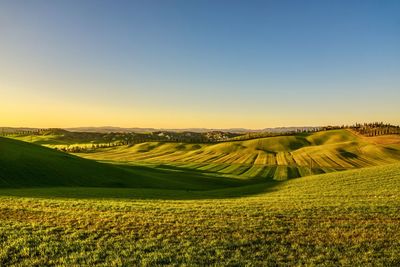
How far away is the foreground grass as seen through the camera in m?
14.4

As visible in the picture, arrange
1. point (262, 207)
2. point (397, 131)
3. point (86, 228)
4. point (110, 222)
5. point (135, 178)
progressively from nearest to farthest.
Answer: point (86, 228) < point (110, 222) < point (262, 207) < point (135, 178) < point (397, 131)

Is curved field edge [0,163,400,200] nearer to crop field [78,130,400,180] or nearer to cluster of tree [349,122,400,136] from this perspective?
crop field [78,130,400,180]

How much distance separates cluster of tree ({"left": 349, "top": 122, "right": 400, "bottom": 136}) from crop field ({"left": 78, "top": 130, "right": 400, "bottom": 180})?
5908mm

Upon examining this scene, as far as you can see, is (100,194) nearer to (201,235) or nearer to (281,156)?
(201,235)

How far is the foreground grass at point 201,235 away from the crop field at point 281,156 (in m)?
67.4

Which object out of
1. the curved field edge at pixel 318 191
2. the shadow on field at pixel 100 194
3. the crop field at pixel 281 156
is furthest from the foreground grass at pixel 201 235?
the crop field at pixel 281 156

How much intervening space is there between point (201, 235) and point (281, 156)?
128 meters

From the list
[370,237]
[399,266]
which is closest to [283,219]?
[370,237]

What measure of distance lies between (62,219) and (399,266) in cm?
1905

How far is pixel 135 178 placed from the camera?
63688 mm

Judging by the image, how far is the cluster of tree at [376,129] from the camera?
164m

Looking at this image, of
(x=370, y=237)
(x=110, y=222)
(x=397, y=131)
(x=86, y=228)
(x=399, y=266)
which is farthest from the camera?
(x=397, y=131)

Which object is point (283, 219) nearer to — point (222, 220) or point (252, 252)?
point (222, 220)

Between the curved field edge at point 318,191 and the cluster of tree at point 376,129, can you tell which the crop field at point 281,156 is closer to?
the cluster of tree at point 376,129
